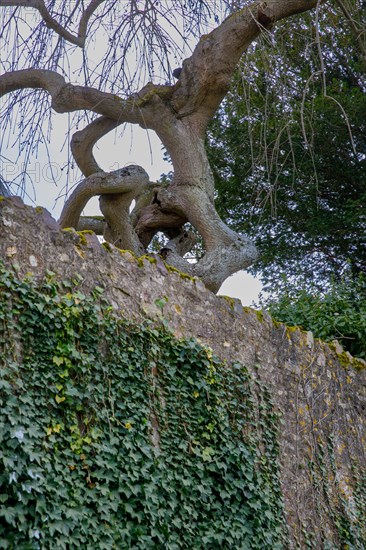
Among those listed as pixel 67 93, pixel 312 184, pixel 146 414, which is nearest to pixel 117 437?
pixel 146 414

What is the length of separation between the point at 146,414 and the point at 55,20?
3.62 meters

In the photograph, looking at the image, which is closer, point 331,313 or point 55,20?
point 55,20

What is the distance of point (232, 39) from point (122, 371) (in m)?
3.92

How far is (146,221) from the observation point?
317 inches

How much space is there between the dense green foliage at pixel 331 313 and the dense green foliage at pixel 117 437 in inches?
126

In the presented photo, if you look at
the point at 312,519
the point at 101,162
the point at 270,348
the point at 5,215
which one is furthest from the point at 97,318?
the point at 101,162

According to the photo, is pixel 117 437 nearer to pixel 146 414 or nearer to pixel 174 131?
pixel 146 414

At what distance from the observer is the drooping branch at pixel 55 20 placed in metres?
6.38

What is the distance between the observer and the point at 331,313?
9.61m

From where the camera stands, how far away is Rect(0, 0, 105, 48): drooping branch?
6375mm

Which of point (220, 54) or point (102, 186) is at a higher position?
point (220, 54)

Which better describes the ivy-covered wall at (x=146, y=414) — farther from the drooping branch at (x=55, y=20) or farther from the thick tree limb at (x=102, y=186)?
the drooping branch at (x=55, y=20)

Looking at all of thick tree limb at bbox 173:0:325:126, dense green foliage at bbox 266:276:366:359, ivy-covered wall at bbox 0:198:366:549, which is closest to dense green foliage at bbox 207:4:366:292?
dense green foliage at bbox 266:276:366:359

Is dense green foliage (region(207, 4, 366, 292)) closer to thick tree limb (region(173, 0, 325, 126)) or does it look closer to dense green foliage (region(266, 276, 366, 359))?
dense green foliage (region(266, 276, 366, 359))
